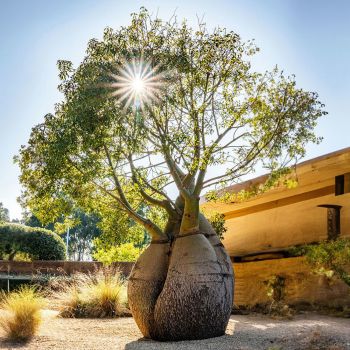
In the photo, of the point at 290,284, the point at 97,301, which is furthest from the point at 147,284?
the point at 290,284

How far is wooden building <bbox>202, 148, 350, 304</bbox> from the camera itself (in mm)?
8328

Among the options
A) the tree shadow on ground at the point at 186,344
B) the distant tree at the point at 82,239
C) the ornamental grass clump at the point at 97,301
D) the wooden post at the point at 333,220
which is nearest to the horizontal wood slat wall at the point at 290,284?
the wooden post at the point at 333,220

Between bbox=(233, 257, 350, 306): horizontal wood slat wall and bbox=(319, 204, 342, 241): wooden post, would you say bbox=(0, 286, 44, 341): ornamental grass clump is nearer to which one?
bbox=(233, 257, 350, 306): horizontal wood slat wall

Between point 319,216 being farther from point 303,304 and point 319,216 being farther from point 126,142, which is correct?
point 126,142

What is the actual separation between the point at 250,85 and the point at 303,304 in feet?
14.1

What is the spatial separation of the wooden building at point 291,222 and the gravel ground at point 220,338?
1275 mm

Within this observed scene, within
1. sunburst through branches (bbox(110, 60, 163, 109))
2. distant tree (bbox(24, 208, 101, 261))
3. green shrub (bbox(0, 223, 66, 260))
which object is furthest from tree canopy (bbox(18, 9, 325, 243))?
distant tree (bbox(24, 208, 101, 261))

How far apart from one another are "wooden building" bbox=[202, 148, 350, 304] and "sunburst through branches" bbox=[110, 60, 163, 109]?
3.39 meters

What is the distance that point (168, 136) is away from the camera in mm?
5875

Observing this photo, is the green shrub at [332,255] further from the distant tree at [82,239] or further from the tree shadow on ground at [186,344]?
the distant tree at [82,239]

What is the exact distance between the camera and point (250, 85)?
670 cm

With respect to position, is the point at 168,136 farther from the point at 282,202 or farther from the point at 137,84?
the point at 282,202

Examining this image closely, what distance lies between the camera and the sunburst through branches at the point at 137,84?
553 cm

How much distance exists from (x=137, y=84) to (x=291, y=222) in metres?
5.24
